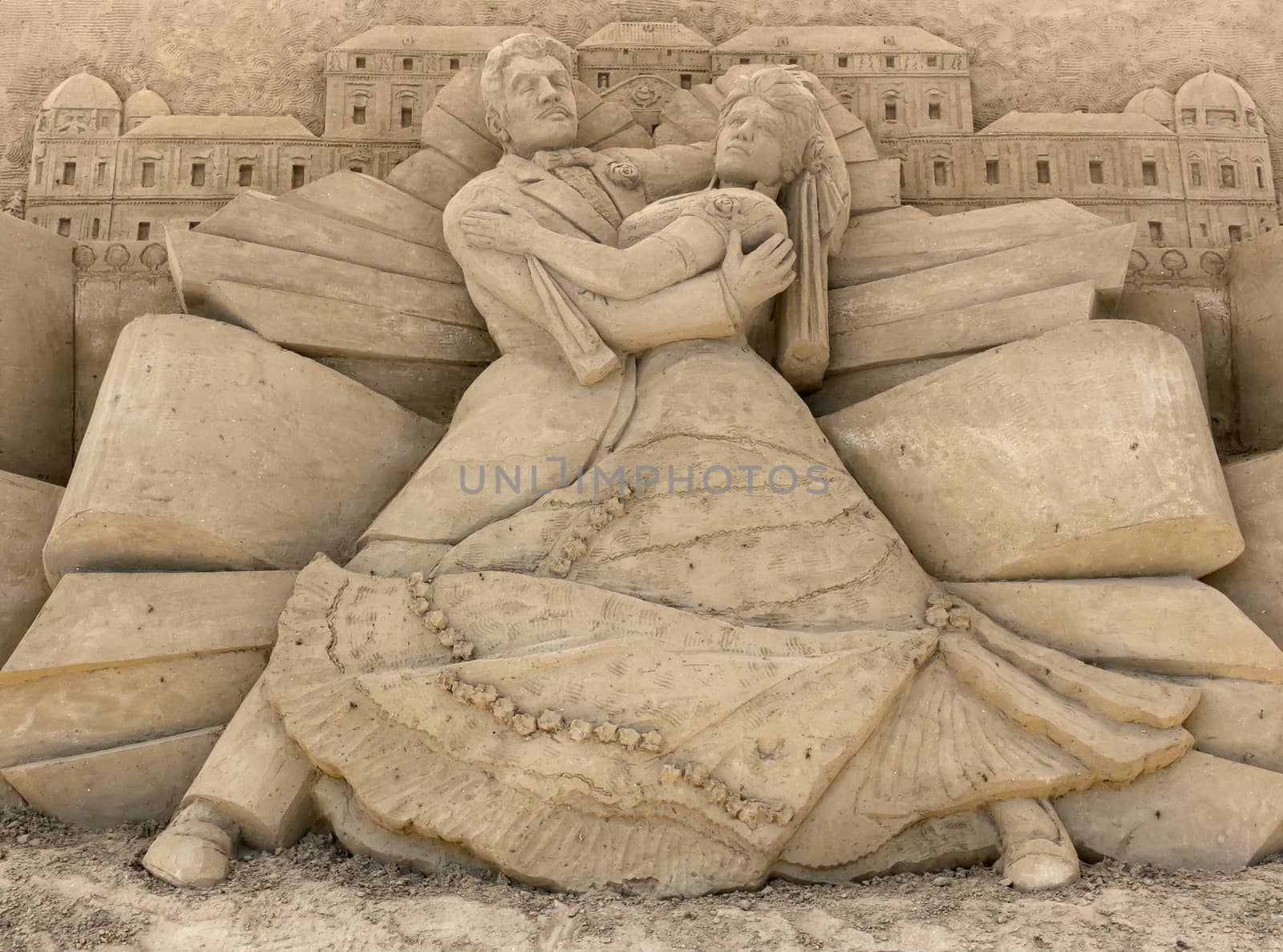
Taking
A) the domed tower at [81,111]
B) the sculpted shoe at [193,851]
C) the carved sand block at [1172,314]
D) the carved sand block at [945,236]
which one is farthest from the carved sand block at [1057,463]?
the domed tower at [81,111]

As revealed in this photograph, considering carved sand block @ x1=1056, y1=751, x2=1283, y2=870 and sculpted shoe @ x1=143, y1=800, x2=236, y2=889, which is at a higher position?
sculpted shoe @ x1=143, y1=800, x2=236, y2=889

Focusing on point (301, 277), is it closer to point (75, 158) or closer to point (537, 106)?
point (537, 106)

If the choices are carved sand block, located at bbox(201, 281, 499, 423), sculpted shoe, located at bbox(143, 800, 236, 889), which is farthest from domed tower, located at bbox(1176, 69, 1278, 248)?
sculpted shoe, located at bbox(143, 800, 236, 889)

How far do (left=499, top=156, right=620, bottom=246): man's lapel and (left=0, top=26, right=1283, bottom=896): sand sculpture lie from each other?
15 mm

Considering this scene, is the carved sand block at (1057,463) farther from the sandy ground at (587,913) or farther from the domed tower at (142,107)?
the domed tower at (142,107)

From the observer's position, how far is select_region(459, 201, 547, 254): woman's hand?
361 centimetres

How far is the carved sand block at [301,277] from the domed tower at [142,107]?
847 mm

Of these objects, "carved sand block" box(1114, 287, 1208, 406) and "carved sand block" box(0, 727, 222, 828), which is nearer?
"carved sand block" box(0, 727, 222, 828)

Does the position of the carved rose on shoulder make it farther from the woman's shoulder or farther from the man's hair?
the man's hair

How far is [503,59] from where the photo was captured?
4.04 m

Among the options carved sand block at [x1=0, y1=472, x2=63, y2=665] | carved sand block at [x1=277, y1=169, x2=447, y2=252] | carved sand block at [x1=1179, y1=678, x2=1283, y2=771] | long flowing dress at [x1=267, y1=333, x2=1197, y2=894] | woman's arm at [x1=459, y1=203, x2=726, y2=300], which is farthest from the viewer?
carved sand block at [x1=277, y1=169, x2=447, y2=252]

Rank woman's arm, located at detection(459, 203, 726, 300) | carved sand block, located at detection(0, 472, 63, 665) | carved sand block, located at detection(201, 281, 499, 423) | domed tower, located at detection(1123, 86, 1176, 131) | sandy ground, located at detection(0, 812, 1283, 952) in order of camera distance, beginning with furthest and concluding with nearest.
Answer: domed tower, located at detection(1123, 86, 1176, 131) → carved sand block, located at detection(201, 281, 499, 423) → woman's arm, located at detection(459, 203, 726, 300) → carved sand block, located at detection(0, 472, 63, 665) → sandy ground, located at detection(0, 812, 1283, 952)

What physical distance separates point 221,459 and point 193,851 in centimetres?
113


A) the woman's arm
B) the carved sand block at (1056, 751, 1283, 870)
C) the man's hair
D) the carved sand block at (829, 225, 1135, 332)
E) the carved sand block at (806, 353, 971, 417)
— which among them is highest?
the man's hair
